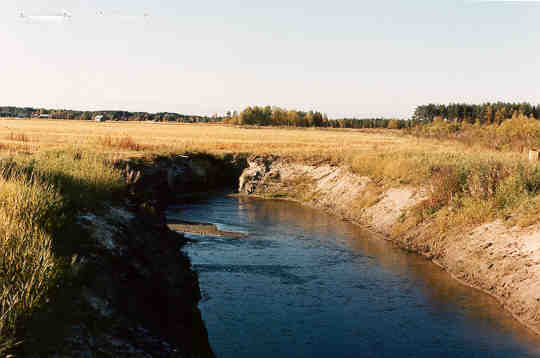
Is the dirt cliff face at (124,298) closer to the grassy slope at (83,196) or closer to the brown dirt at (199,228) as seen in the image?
the grassy slope at (83,196)

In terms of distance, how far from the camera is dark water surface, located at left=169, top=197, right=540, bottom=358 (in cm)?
1252

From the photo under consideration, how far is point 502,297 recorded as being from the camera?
15891 mm

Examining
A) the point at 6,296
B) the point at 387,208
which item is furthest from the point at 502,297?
the point at 6,296

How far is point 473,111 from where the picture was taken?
163 metres

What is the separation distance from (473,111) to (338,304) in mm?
163806

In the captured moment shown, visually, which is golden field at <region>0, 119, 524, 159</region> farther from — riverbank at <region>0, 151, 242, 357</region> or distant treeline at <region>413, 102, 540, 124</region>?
distant treeline at <region>413, 102, 540, 124</region>

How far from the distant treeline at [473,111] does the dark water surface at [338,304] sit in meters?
140

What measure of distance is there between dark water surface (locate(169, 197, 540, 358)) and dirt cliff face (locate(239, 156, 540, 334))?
0.67 m

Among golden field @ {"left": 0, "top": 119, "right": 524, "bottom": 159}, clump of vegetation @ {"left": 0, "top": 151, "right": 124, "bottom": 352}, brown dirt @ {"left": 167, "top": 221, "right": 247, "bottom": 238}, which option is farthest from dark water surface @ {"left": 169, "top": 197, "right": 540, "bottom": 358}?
golden field @ {"left": 0, "top": 119, "right": 524, "bottom": 159}

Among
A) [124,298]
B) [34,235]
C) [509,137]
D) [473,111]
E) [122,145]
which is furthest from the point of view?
[473,111]

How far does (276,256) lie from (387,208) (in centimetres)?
970

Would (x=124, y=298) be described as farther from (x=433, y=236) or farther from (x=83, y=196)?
(x=433, y=236)

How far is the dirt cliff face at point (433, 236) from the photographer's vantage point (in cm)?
1571

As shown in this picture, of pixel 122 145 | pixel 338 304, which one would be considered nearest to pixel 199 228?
pixel 338 304
